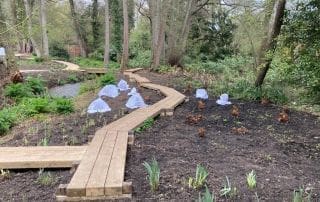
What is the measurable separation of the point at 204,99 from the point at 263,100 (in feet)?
3.80

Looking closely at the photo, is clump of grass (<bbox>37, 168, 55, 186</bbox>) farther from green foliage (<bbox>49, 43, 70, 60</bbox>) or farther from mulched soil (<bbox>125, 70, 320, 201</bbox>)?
green foliage (<bbox>49, 43, 70, 60</bbox>)

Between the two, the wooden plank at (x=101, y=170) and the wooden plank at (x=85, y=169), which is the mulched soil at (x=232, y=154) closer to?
the wooden plank at (x=101, y=170)

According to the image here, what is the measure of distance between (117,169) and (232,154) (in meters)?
1.46

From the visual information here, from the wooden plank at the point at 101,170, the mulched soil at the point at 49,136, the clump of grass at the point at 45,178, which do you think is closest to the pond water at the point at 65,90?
the mulched soil at the point at 49,136

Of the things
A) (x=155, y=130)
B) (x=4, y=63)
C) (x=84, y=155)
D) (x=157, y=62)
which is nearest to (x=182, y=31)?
(x=157, y=62)

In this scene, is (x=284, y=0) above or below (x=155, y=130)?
above

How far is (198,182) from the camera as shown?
3.20m

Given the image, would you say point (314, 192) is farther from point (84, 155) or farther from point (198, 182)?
point (84, 155)

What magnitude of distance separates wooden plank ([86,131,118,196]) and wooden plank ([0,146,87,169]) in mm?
226

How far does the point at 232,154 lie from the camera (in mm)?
4238

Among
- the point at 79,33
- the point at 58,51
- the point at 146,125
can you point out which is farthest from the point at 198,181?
the point at 58,51

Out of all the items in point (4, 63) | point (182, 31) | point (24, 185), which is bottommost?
point (24, 185)

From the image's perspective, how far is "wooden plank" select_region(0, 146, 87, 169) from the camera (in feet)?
12.3

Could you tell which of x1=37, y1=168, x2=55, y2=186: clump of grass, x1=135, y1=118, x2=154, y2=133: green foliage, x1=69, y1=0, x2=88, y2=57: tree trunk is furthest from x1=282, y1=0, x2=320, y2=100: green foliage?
x1=69, y1=0, x2=88, y2=57: tree trunk
